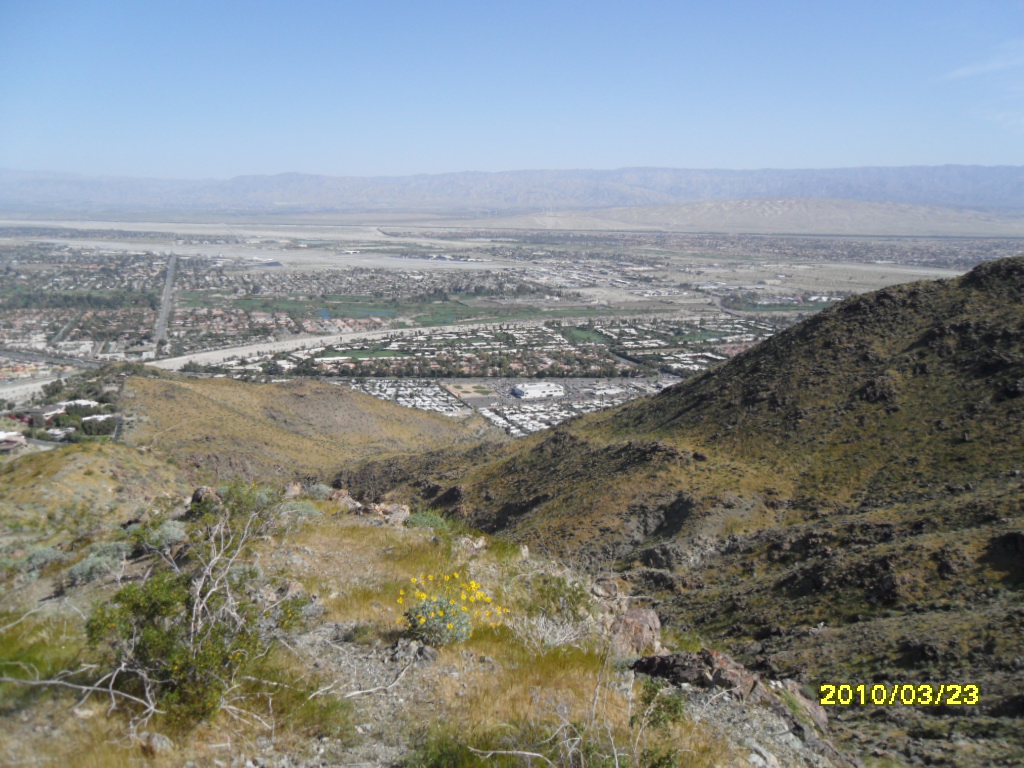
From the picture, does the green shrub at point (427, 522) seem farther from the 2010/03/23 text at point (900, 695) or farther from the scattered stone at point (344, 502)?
the 2010/03/23 text at point (900, 695)

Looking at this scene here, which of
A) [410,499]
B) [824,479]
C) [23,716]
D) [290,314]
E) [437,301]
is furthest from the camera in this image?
[437,301]

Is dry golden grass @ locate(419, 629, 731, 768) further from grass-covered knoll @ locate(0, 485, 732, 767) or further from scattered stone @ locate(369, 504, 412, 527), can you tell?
scattered stone @ locate(369, 504, 412, 527)

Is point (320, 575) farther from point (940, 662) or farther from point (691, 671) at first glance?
point (940, 662)

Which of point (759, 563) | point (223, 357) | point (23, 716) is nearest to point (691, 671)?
point (23, 716)

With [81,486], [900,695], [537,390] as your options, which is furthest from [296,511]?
[537,390]

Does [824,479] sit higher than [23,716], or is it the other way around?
[23,716]

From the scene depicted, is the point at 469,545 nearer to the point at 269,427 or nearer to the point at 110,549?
the point at 110,549

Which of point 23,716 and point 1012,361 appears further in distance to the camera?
point 1012,361

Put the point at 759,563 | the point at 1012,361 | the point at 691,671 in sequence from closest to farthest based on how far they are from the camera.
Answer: the point at 691,671 → the point at 759,563 → the point at 1012,361
